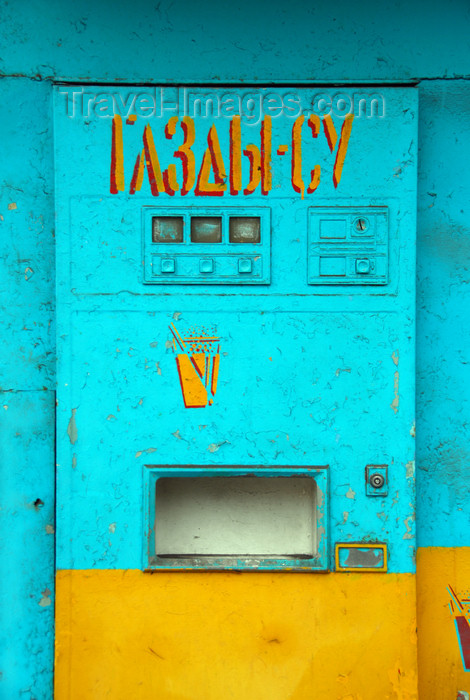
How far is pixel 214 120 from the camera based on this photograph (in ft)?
5.45

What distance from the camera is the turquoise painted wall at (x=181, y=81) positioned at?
1.70 meters

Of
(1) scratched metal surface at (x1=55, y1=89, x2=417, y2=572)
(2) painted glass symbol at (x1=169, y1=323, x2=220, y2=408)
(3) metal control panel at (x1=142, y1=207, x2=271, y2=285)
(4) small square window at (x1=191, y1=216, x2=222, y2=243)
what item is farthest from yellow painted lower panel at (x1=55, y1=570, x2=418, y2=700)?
(4) small square window at (x1=191, y1=216, x2=222, y2=243)

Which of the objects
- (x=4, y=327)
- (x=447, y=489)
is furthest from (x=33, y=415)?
(x=447, y=489)

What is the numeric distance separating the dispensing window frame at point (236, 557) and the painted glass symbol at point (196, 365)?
0.71 ft

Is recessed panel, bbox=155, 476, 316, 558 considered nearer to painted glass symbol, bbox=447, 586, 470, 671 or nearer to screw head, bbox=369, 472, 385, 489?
screw head, bbox=369, 472, 385, 489

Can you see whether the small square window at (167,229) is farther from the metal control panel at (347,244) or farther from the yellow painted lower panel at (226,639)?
the yellow painted lower panel at (226,639)

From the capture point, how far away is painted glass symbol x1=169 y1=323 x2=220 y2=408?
1.65m

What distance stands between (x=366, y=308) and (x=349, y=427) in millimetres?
375

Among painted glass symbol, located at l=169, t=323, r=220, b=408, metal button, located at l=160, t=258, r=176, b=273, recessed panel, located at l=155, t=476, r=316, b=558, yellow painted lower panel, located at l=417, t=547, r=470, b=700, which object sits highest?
metal button, located at l=160, t=258, r=176, b=273

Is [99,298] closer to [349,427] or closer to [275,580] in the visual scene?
[349,427]

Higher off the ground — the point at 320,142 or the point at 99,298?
the point at 320,142

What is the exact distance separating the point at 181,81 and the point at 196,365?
0.90m

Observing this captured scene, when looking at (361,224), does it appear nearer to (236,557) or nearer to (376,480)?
(376,480)

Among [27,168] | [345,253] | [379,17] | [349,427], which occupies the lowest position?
[349,427]
